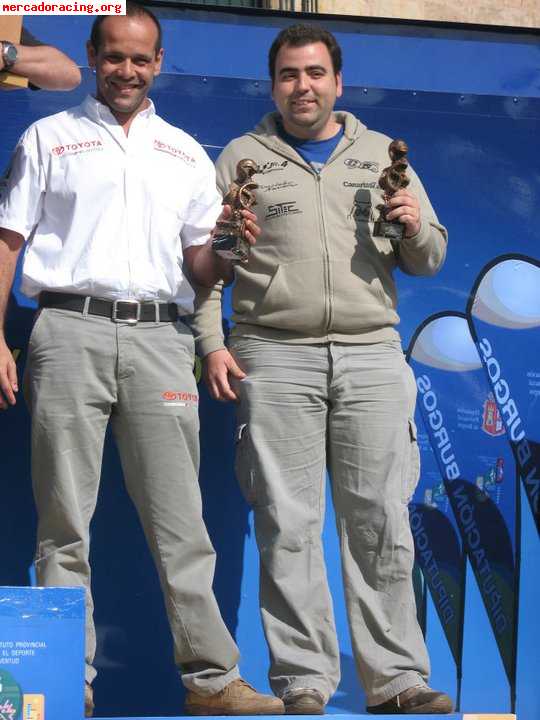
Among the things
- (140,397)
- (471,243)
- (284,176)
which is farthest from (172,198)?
(471,243)

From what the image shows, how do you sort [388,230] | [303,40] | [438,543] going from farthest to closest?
1. [438,543]
2. [303,40]
3. [388,230]

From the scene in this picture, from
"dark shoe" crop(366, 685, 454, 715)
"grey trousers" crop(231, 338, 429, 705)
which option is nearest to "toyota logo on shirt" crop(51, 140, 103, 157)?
"grey trousers" crop(231, 338, 429, 705)

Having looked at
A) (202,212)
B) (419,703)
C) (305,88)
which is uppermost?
(305,88)

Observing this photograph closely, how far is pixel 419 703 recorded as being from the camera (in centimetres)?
382

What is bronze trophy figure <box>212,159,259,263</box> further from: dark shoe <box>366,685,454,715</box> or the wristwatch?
dark shoe <box>366,685,454,715</box>

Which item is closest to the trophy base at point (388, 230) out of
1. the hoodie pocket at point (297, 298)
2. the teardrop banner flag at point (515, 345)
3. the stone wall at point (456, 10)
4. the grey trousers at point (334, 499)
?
the hoodie pocket at point (297, 298)

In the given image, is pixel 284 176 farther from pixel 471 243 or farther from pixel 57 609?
pixel 57 609

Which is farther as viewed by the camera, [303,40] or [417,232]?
[303,40]

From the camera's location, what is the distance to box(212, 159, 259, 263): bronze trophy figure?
153 inches

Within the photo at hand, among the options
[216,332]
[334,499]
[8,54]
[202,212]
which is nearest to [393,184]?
[202,212]

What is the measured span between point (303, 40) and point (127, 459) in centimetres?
138

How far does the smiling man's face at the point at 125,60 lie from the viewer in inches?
158

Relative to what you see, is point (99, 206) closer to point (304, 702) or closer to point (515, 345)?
point (304, 702)

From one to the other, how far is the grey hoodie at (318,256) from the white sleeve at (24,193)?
1.82 feet
